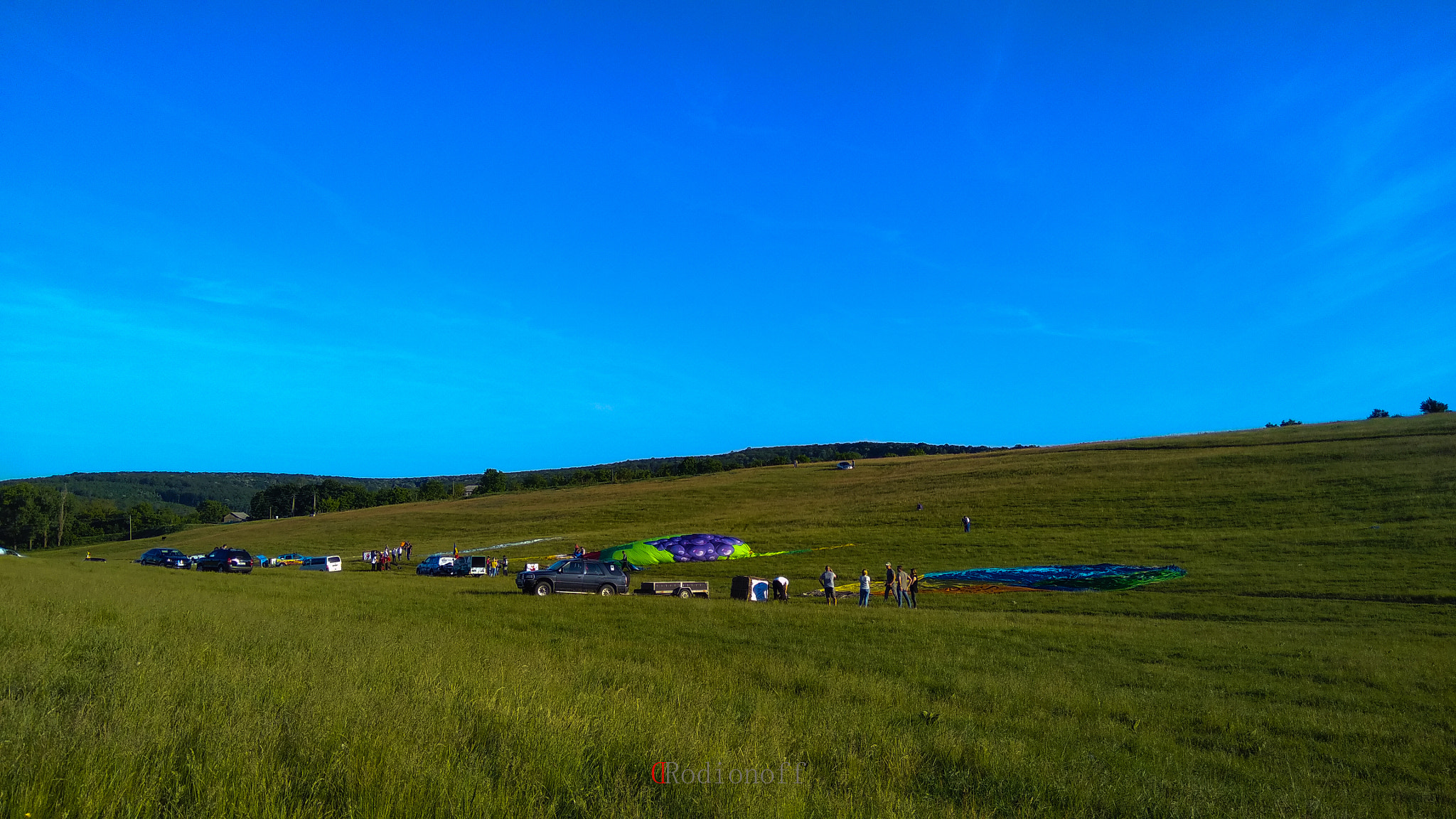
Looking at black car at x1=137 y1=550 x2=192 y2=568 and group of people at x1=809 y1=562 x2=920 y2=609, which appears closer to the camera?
group of people at x1=809 y1=562 x2=920 y2=609

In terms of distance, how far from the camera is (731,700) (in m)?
8.81

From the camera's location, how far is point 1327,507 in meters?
43.7

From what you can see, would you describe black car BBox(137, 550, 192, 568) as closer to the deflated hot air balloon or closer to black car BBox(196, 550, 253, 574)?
black car BBox(196, 550, 253, 574)

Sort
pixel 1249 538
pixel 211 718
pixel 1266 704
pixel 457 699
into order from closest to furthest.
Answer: pixel 211 718 < pixel 457 699 < pixel 1266 704 < pixel 1249 538

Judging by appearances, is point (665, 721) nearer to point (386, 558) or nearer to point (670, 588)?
point (670, 588)

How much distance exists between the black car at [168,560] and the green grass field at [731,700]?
75.5 ft

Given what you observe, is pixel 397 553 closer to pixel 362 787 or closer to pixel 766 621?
pixel 766 621

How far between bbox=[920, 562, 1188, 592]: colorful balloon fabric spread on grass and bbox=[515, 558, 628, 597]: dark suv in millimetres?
12418

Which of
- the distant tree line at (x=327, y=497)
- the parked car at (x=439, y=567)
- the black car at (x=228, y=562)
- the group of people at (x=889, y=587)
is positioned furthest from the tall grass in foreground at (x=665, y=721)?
the distant tree line at (x=327, y=497)

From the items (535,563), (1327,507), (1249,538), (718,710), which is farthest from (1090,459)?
(718,710)

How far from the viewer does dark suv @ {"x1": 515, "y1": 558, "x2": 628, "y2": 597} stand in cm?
2809

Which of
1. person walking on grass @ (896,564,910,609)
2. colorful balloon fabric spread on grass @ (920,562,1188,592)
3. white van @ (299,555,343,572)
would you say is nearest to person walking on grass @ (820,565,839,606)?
person walking on grass @ (896,564,910,609)

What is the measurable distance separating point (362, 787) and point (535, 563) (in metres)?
41.9

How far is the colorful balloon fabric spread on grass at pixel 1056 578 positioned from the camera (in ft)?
96.2
